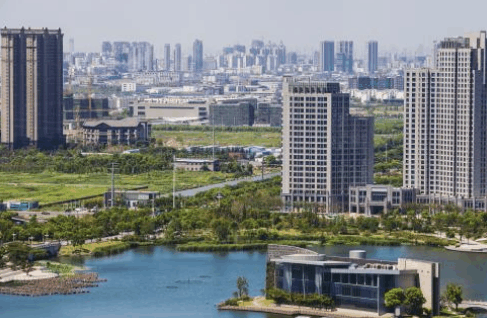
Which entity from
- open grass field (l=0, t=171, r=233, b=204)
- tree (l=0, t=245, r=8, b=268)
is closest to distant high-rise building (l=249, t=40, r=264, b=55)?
open grass field (l=0, t=171, r=233, b=204)

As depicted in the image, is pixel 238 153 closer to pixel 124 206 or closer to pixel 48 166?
pixel 48 166

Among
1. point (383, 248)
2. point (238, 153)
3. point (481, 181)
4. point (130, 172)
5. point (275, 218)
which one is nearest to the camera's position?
point (383, 248)

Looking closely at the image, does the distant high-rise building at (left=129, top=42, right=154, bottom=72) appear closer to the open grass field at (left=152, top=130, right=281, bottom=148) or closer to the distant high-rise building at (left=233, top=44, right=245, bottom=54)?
the distant high-rise building at (left=233, top=44, right=245, bottom=54)

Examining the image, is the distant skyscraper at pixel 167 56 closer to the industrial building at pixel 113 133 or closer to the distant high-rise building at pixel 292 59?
the distant high-rise building at pixel 292 59

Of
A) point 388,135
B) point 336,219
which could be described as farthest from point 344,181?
point 388,135

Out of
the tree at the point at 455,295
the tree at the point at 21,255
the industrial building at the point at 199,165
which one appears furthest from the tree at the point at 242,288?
the industrial building at the point at 199,165

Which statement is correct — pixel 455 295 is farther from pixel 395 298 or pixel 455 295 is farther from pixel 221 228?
pixel 221 228
